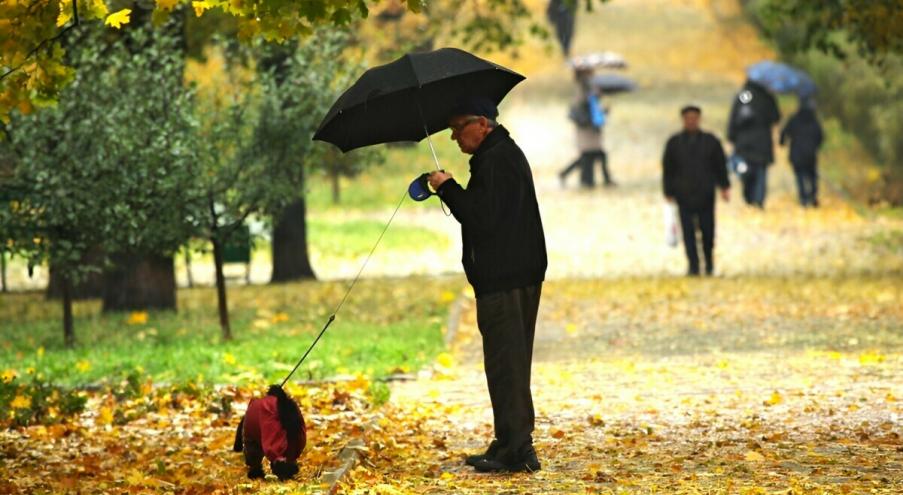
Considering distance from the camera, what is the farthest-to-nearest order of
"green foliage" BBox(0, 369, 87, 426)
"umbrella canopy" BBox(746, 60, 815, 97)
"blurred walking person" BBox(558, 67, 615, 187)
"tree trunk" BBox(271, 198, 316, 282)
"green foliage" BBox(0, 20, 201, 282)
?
1. "blurred walking person" BBox(558, 67, 615, 187)
2. "umbrella canopy" BBox(746, 60, 815, 97)
3. "tree trunk" BBox(271, 198, 316, 282)
4. "green foliage" BBox(0, 20, 201, 282)
5. "green foliage" BBox(0, 369, 87, 426)

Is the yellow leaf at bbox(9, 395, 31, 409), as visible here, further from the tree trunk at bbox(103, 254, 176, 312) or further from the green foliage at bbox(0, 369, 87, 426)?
the tree trunk at bbox(103, 254, 176, 312)

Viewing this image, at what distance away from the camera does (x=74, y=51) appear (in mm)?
16406

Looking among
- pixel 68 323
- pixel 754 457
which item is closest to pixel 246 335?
pixel 68 323

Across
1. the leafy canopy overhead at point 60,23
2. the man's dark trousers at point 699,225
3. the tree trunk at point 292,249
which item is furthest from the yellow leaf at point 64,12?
the tree trunk at point 292,249

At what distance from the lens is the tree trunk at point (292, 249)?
2459 cm

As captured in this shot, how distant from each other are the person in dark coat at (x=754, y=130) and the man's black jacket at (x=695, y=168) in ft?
33.0

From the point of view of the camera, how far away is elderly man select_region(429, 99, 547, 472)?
893cm

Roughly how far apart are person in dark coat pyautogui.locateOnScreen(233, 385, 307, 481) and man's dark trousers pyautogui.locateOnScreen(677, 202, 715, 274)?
41.9ft

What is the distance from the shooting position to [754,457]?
364 inches

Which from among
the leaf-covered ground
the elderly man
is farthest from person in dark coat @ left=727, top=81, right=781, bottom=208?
the elderly man

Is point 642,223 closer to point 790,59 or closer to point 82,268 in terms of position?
point 790,59

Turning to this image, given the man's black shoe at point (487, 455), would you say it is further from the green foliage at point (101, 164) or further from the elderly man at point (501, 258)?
the green foliage at point (101, 164)

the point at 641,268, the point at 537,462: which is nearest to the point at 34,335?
the point at 641,268

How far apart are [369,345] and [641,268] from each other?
911cm
